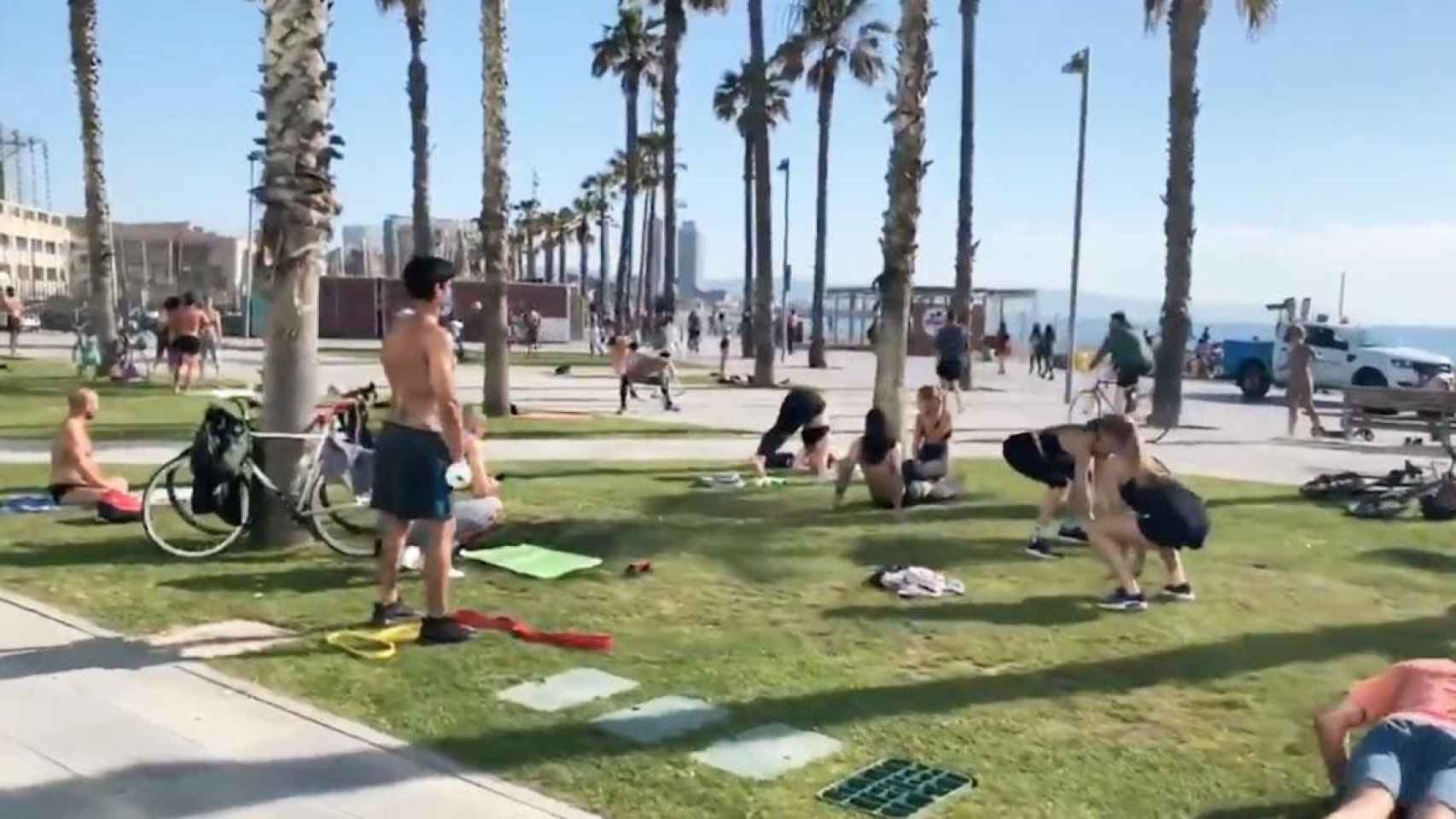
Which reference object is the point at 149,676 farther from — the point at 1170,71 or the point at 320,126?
the point at 1170,71

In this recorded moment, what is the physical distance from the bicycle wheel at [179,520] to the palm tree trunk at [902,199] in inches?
252

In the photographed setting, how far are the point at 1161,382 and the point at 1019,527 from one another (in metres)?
10.6

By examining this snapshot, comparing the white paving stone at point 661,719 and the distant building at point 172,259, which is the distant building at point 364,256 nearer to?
the distant building at point 172,259

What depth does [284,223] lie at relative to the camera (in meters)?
8.33

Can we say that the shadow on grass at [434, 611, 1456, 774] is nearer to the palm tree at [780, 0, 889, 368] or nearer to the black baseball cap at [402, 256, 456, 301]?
the black baseball cap at [402, 256, 456, 301]

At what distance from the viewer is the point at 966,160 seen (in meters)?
30.1

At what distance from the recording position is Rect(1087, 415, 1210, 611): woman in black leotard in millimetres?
7395

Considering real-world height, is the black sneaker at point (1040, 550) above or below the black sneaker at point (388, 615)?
below

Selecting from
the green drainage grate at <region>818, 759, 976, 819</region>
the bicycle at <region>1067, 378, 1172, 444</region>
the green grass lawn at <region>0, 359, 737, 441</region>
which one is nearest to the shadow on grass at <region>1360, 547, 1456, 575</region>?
the green drainage grate at <region>818, 759, 976, 819</region>

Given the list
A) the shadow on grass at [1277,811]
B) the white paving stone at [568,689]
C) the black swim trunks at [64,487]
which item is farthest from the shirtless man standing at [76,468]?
the shadow on grass at [1277,811]

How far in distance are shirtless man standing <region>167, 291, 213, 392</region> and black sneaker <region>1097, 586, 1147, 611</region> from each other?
52.0 ft

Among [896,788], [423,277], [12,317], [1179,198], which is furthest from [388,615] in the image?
[12,317]

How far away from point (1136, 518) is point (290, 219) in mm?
5293

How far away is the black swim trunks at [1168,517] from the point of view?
7.38 meters
